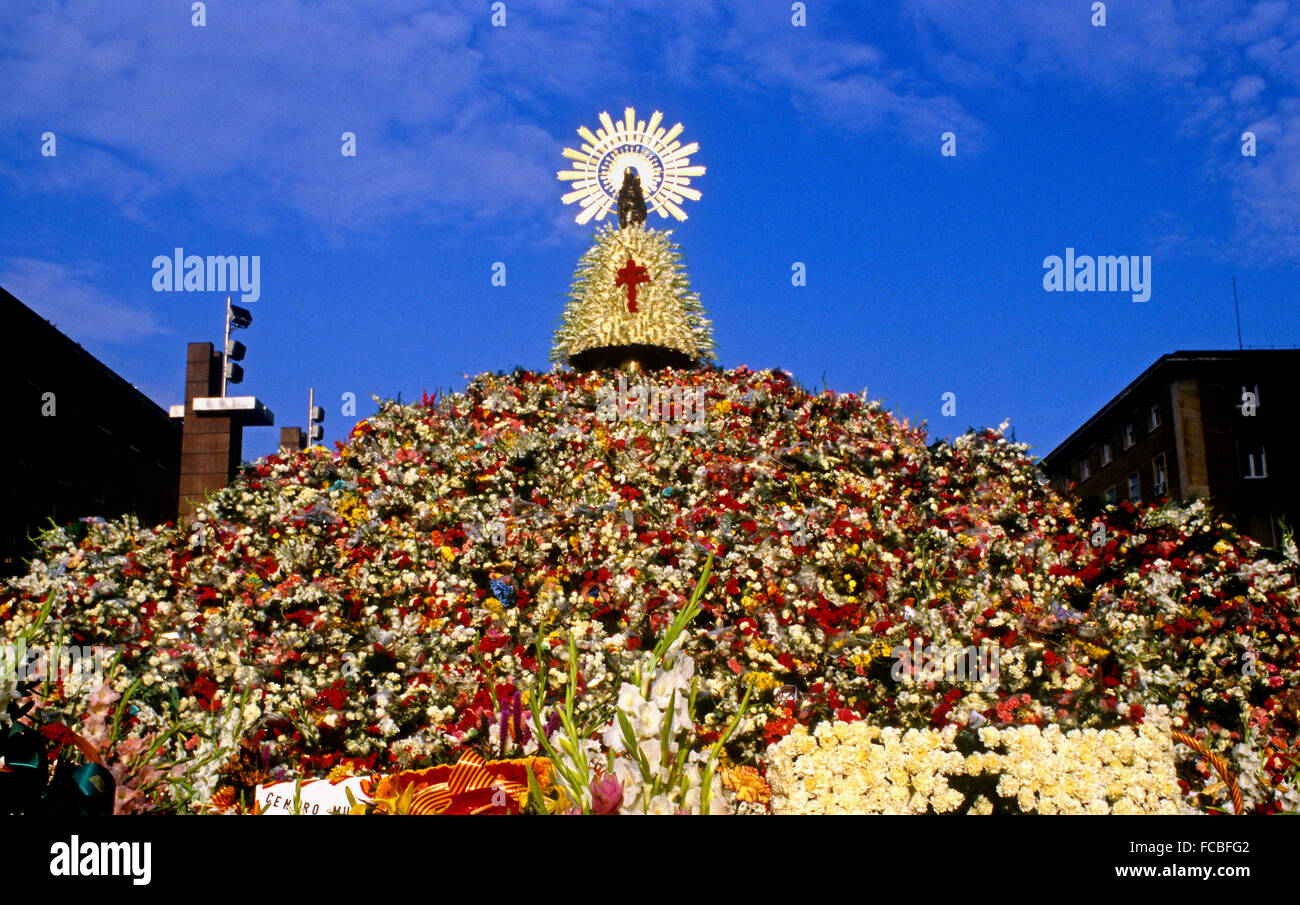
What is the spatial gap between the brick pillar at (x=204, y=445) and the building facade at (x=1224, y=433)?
115ft

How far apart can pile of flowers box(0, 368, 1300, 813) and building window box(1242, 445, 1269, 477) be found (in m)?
33.6

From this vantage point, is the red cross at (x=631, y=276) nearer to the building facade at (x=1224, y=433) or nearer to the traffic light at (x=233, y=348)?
the traffic light at (x=233, y=348)

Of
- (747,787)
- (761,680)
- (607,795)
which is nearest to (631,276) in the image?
(761,680)

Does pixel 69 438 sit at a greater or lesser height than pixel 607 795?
greater

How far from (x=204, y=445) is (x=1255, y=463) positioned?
4089 centimetres

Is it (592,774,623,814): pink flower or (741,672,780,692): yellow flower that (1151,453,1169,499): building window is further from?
(592,774,623,814): pink flower

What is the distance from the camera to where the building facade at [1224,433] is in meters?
37.8

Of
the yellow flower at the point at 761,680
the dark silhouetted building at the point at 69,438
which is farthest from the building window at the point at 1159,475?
the dark silhouetted building at the point at 69,438

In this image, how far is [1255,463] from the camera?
38.4m

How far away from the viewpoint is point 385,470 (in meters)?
10.6

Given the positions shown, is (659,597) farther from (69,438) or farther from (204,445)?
(69,438)
